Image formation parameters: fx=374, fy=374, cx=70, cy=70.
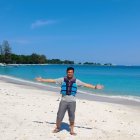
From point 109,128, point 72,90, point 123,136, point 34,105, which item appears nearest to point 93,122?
point 109,128

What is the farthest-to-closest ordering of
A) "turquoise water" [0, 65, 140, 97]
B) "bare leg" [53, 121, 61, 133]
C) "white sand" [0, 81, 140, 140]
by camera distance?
"turquoise water" [0, 65, 140, 97]
"bare leg" [53, 121, 61, 133]
"white sand" [0, 81, 140, 140]

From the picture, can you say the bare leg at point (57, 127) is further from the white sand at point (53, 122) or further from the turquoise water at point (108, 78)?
the turquoise water at point (108, 78)

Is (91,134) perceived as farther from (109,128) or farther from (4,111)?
(4,111)

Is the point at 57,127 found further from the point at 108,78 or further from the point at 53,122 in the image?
the point at 108,78

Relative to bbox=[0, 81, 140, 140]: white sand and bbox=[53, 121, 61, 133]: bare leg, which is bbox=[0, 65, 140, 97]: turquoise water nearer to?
bbox=[0, 81, 140, 140]: white sand

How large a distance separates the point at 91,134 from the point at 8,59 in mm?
166107

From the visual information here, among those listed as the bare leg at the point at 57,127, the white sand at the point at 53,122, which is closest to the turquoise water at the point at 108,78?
the white sand at the point at 53,122

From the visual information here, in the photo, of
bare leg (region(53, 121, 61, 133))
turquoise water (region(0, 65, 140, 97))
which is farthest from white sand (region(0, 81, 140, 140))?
turquoise water (region(0, 65, 140, 97))

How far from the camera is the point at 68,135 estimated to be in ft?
33.7

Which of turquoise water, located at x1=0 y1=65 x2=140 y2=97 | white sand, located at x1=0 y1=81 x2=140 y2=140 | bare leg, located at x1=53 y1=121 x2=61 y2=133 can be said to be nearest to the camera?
white sand, located at x1=0 y1=81 x2=140 y2=140

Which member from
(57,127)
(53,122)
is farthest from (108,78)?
(57,127)

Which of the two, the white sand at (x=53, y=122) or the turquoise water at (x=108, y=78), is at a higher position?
the white sand at (x=53, y=122)

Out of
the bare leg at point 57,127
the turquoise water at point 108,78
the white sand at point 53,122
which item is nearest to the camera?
the white sand at point 53,122

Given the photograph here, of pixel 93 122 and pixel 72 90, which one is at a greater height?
pixel 72 90
